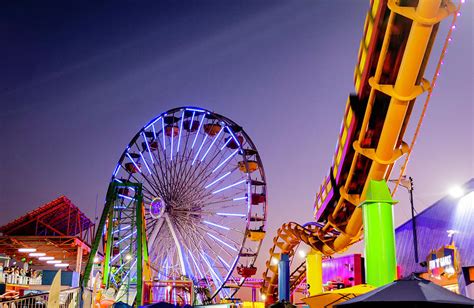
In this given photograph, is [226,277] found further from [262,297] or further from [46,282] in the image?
[46,282]

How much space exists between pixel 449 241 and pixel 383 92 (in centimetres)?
941

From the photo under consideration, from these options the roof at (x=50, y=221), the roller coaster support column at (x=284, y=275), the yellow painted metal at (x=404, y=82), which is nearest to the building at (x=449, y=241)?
the roller coaster support column at (x=284, y=275)

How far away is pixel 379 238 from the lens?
10.0m

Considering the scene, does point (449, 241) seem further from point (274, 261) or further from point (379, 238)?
point (274, 261)

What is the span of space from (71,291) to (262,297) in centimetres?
1718

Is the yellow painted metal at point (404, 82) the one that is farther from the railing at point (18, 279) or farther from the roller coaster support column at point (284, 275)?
the railing at point (18, 279)

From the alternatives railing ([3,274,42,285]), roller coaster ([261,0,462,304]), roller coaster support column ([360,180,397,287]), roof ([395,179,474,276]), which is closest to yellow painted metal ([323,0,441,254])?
roller coaster ([261,0,462,304])

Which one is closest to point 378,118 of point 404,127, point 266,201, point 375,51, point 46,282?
point 404,127

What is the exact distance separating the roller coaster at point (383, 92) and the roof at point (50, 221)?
30713 mm

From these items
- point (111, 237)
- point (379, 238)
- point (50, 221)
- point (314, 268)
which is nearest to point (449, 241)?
point (314, 268)

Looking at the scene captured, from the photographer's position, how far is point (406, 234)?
21531mm

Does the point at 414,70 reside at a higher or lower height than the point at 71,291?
higher

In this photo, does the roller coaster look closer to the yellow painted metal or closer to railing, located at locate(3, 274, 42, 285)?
the yellow painted metal

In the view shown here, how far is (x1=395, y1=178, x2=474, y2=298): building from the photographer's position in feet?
49.1
